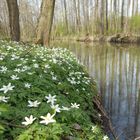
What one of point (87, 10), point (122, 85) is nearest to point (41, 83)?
point (122, 85)

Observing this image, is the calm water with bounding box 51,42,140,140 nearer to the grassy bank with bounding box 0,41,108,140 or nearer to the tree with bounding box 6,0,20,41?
the grassy bank with bounding box 0,41,108,140

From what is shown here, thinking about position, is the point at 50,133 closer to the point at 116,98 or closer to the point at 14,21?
the point at 116,98

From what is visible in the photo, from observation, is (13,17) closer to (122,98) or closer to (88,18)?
(122,98)

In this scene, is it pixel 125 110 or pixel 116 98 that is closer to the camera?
pixel 125 110

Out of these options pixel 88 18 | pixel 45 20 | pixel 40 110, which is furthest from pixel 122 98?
pixel 88 18

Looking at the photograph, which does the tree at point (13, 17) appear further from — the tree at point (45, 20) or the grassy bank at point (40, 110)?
the grassy bank at point (40, 110)

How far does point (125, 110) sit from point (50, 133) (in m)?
3.84

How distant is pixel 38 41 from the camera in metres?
11.9

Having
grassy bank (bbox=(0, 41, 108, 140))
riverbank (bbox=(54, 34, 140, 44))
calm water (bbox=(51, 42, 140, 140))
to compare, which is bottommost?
riverbank (bbox=(54, 34, 140, 44))

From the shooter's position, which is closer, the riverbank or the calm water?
the calm water

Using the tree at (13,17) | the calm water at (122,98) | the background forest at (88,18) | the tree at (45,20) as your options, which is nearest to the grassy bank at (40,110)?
the calm water at (122,98)

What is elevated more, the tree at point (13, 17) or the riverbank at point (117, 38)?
the tree at point (13, 17)

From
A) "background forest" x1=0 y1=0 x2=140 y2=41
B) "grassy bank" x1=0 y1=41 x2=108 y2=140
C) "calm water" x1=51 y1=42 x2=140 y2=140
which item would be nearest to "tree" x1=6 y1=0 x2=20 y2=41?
"calm water" x1=51 y1=42 x2=140 y2=140

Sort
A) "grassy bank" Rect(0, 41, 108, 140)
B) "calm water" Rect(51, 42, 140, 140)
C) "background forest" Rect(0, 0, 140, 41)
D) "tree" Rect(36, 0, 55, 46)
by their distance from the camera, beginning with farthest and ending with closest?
"background forest" Rect(0, 0, 140, 41), "tree" Rect(36, 0, 55, 46), "calm water" Rect(51, 42, 140, 140), "grassy bank" Rect(0, 41, 108, 140)
